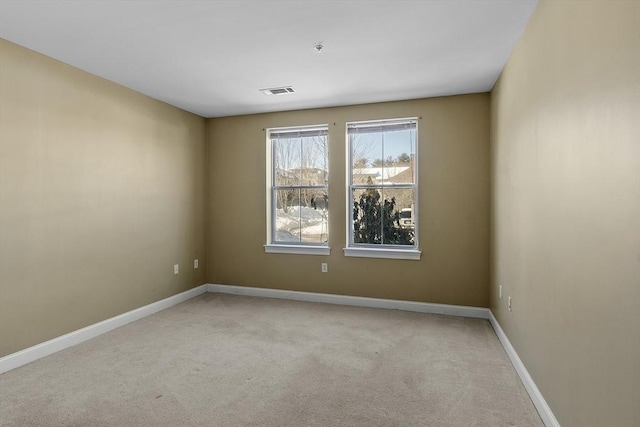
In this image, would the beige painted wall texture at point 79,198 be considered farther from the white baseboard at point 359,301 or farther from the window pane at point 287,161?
the window pane at point 287,161

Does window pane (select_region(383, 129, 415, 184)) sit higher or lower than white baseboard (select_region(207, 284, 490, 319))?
higher

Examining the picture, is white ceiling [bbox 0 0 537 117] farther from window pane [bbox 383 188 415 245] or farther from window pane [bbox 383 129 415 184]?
window pane [bbox 383 188 415 245]

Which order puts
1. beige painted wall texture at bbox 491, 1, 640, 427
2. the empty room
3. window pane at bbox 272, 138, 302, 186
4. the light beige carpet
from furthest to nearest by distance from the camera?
window pane at bbox 272, 138, 302, 186
the light beige carpet
the empty room
beige painted wall texture at bbox 491, 1, 640, 427

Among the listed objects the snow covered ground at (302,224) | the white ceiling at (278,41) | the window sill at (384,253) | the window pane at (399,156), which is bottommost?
the window sill at (384,253)

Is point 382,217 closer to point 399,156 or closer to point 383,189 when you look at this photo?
point 383,189

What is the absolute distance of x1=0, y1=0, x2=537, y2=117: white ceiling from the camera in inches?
87.9

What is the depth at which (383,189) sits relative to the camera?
4344mm

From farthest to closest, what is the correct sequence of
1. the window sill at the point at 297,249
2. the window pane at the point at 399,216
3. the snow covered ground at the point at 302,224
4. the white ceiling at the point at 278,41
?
the snow covered ground at the point at 302,224
the window sill at the point at 297,249
the window pane at the point at 399,216
the white ceiling at the point at 278,41

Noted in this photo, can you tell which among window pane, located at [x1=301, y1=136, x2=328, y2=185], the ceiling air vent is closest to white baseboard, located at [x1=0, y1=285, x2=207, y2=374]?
window pane, located at [x1=301, y1=136, x2=328, y2=185]

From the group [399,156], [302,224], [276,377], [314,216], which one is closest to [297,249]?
[302,224]

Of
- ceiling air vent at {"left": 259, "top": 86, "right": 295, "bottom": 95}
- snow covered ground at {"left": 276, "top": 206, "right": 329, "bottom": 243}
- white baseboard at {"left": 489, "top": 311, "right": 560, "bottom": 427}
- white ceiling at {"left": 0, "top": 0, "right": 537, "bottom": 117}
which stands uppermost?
ceiling air vent at {"left": 259, "top": 86, "right": 295, "bottom": 95}

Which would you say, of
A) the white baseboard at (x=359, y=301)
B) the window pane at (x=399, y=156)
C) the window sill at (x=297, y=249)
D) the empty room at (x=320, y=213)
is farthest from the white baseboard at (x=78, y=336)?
the window pane at (x=399, y=156)

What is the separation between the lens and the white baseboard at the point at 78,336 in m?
2.71

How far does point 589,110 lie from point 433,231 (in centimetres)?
264
